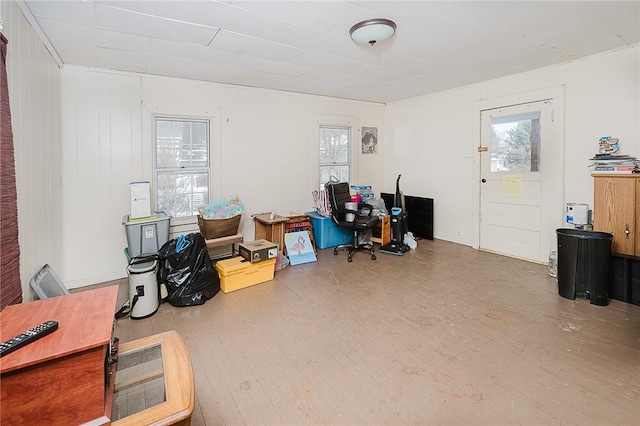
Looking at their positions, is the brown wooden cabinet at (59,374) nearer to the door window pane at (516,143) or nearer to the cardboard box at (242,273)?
the cardboard box at (242,273)

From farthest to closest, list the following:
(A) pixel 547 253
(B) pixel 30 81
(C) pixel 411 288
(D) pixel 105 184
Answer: (A) pixel 547 253 < (D) pixel 105 184 < (C) pixel 411 288 < (B) pixel 30 81

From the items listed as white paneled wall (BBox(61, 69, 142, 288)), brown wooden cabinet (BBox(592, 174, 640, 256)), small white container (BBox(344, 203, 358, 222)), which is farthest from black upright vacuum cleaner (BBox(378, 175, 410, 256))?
white paneled wall (BBox(61, 69, 142, 288))

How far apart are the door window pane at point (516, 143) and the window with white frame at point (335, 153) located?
7.74 feet

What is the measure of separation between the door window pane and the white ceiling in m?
0.64

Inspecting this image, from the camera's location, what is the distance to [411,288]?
347 centimetres

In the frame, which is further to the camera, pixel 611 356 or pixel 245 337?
pixel 245 337

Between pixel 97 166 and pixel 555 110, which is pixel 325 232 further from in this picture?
pixel 555 110

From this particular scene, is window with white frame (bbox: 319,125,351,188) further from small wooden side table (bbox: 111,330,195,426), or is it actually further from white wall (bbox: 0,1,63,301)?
small wooden side table (bbox: 111,330,195,426)

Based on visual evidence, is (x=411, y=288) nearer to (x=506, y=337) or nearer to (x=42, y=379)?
(x=506, y=337)

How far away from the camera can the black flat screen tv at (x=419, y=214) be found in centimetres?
551

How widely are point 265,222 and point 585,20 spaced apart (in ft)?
12.6

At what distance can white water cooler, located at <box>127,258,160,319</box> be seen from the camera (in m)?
2.86

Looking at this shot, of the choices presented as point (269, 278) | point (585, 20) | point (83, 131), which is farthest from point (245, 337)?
point (585, 20)

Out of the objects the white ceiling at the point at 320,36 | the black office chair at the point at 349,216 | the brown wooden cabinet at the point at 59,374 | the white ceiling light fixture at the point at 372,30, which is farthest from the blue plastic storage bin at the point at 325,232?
the brown wooden cabinet at the point at 59,374
